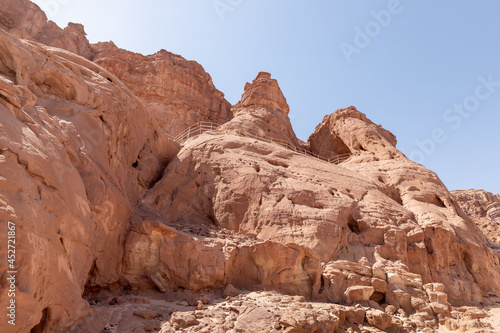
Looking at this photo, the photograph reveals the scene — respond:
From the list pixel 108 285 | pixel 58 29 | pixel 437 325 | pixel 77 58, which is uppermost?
pixel 58 29

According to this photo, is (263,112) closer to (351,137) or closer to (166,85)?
(351,137)

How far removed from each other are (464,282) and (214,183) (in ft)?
37.3

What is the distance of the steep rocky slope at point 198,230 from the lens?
7184mm

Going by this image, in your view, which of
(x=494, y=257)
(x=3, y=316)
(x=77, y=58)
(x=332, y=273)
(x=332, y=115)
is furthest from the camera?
(x=332, y=115)

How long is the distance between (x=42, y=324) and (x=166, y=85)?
30.2m

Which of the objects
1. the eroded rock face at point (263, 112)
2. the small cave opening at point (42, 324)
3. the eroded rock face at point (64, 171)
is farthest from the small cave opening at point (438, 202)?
the small cave opening at point (42, 324)

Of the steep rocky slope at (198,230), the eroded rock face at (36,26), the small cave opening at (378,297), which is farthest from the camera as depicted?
the eroded rock face at (36,26)

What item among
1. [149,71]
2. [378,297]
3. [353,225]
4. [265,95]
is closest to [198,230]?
[378,297]

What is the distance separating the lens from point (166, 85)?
34.5 metres

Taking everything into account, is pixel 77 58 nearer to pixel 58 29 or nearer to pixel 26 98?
pixel 26 98

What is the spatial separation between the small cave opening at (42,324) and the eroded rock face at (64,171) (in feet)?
0.06

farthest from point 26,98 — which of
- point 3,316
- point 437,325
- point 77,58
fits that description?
point 437,325

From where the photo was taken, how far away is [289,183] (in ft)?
51.0

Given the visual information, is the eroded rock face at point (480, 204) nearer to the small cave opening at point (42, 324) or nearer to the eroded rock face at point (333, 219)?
the eroded rock face at point (333, 219)
